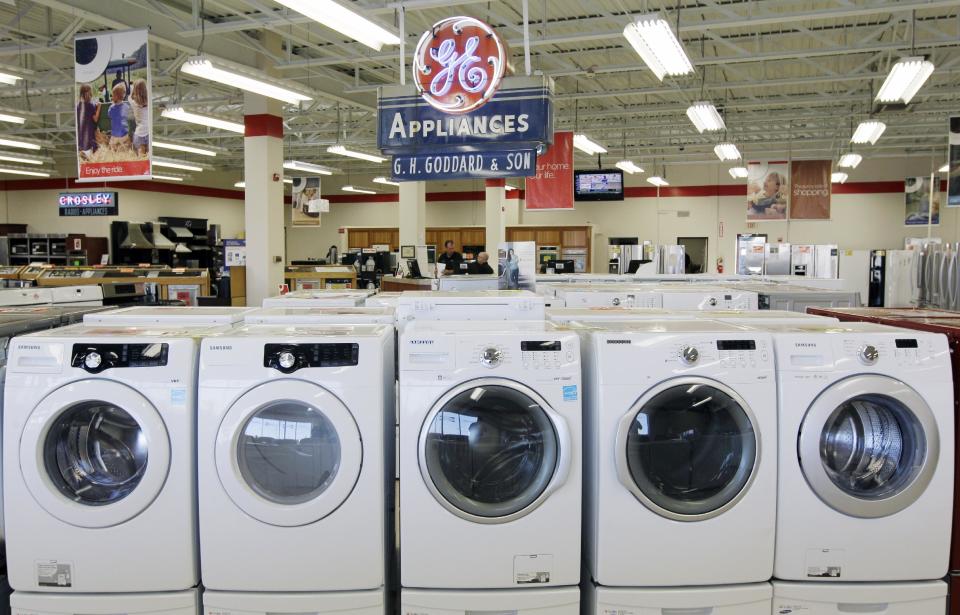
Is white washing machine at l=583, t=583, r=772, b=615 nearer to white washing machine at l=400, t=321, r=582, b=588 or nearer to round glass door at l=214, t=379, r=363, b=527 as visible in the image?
white washing machine at l=400, t=321, r=582, b=588

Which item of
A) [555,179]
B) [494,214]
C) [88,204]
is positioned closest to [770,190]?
[555,179]

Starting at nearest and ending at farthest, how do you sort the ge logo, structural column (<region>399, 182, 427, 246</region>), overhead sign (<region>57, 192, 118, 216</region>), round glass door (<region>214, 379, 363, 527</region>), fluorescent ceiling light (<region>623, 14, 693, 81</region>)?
round glass door (<region>214, 379, 363, 527</region>)
the ge logo
fluorescent ceiling light (<region>623, 14, 693, 81</region>)
structural column (<region>399, 182, 427, 246</region>)
overhead sign (<region>57, 192, 118, 216</region>)

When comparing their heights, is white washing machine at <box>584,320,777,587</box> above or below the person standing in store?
below

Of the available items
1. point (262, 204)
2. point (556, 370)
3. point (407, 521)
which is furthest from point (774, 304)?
point (262, 204)

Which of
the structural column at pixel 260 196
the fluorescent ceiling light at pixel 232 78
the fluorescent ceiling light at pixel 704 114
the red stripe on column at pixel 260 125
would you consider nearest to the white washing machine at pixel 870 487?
the fluorescent ceiling light at pixel 232 78

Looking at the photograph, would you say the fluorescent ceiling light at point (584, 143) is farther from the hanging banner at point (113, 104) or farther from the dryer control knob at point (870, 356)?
the dryer control knob at point (870, 356)

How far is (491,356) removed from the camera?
8.86 feet

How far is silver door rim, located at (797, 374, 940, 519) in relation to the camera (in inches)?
107

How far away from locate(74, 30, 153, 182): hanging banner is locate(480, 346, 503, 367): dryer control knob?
19.9 ft

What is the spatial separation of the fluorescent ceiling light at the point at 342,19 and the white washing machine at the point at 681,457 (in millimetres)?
4111

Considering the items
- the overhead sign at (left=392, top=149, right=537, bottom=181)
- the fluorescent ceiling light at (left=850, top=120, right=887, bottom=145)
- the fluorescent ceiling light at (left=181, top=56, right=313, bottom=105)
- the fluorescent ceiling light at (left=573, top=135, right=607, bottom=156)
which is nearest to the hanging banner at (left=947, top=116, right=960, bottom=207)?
the fluorescent ceiling light at (left=850, top=120, right=887, bottom=145)

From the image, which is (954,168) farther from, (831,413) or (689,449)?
(689,449)

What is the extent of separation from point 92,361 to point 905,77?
8.02m

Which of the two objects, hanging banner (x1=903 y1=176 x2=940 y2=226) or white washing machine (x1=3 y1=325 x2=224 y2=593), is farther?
hanging banner (x1=903 y1=176 x2=940 y2=226)
